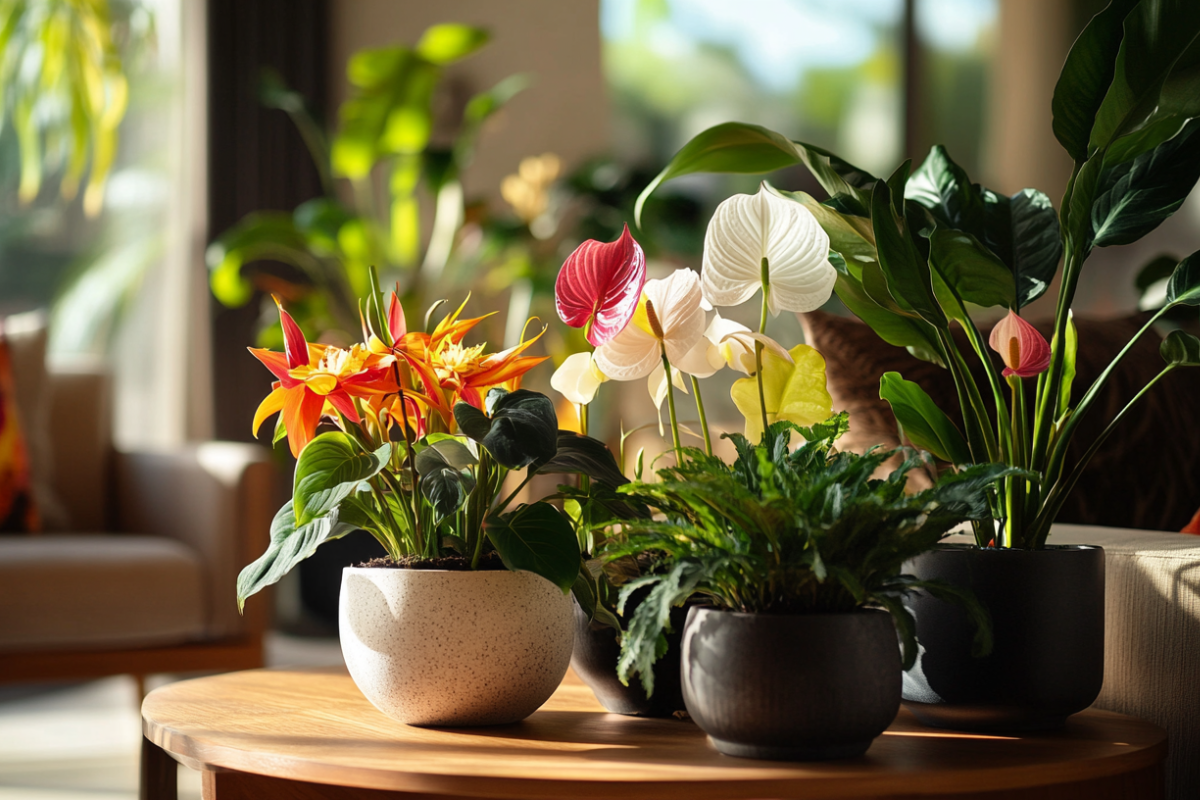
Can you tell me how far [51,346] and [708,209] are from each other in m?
2.09

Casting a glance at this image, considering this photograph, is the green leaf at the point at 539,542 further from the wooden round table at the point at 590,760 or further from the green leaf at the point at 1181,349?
the green leaf at the point at 1181,349

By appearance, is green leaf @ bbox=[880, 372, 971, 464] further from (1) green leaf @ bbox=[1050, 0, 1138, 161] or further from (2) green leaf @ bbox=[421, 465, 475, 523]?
(2) green leaf @ bbox=[421, 465, 475, 523]

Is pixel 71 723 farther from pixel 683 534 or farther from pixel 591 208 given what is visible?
pixel 683 534

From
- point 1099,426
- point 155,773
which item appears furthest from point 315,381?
point 1099,426

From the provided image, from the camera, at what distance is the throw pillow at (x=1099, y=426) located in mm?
1312

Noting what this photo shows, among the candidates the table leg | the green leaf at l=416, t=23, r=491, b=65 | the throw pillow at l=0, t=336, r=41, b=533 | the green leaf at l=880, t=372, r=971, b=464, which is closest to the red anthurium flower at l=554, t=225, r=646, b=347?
the green leaf at l=880, t=372, r=971, b=464

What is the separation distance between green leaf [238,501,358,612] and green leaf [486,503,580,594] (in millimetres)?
105

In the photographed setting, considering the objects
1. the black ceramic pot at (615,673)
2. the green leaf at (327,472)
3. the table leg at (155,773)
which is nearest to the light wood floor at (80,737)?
the table leg at (155,773)

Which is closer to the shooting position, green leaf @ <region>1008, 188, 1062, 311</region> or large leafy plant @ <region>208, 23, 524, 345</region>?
green leaf @ <region>1008, 188, 1062, 311</region>

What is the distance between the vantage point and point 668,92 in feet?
13.6

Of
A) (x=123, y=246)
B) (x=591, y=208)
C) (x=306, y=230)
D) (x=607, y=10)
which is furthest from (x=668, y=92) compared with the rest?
(x=123, y=246)

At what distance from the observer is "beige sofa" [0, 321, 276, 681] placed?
74.0 inches

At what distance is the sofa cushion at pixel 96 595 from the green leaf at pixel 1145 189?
5.39ft

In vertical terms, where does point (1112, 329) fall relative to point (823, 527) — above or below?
above
